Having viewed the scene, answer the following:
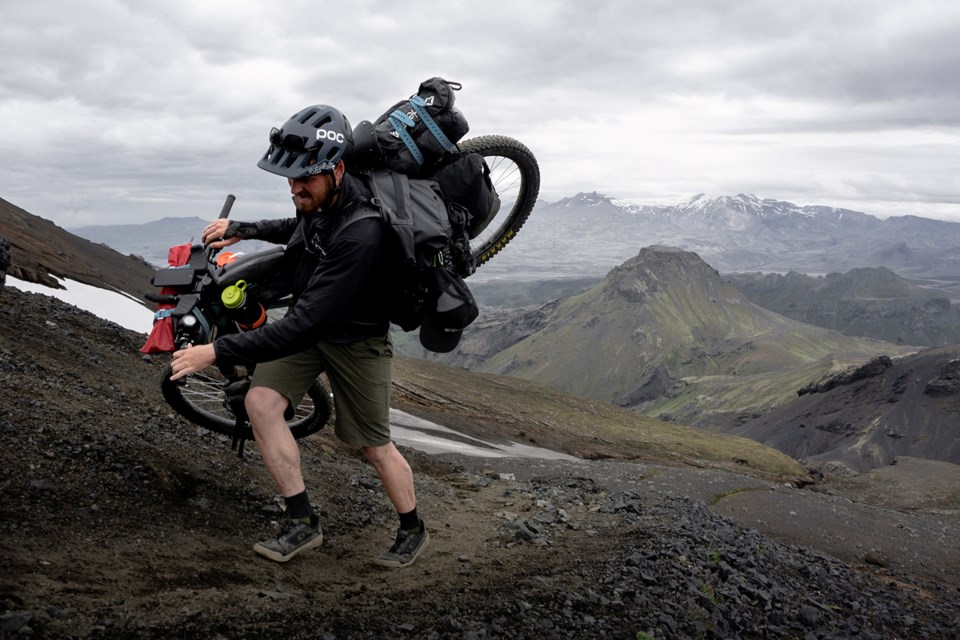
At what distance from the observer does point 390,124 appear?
7.69 metres

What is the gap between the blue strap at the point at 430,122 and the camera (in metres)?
7.80

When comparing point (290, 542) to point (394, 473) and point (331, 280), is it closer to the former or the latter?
point (394, 473)

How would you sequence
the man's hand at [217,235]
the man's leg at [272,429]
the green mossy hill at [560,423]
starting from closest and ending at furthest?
the man's leg at [272,429], the man's hand at [217,235], the green mossy hill at [560,423]

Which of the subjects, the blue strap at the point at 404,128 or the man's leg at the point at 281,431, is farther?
the blue strap at the point at 404,128

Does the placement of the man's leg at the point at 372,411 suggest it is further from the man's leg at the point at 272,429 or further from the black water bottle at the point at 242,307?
the black water bottle at the point at 242,307

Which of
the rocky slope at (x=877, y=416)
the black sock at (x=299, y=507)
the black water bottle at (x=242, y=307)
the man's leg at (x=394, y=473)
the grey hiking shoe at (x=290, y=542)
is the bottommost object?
the rocky slope at (x=877, y=416)

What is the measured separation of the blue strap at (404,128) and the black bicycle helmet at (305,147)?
925mm

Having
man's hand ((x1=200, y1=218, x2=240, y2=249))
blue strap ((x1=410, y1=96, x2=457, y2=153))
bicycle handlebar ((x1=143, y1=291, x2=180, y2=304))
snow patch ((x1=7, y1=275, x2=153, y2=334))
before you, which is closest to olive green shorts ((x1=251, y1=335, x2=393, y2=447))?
Answer: bicycle handlebar ((x1=143, y1=291, x2=180, y2=304))

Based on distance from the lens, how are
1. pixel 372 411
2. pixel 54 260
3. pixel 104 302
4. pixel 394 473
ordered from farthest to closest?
pixel 54 260 < pixel 104 302 < pixel 394 473 < pixel 372 411

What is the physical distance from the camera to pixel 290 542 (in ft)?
24.1

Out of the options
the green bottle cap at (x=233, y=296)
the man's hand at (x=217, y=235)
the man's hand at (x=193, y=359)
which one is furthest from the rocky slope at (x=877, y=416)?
the man's hand at (x=193, y=359)

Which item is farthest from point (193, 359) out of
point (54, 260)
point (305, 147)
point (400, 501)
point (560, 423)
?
point (560, 423)

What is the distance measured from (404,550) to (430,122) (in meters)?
4.46

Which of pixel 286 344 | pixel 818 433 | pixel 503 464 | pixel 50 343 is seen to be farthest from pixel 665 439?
pixel 818 433
